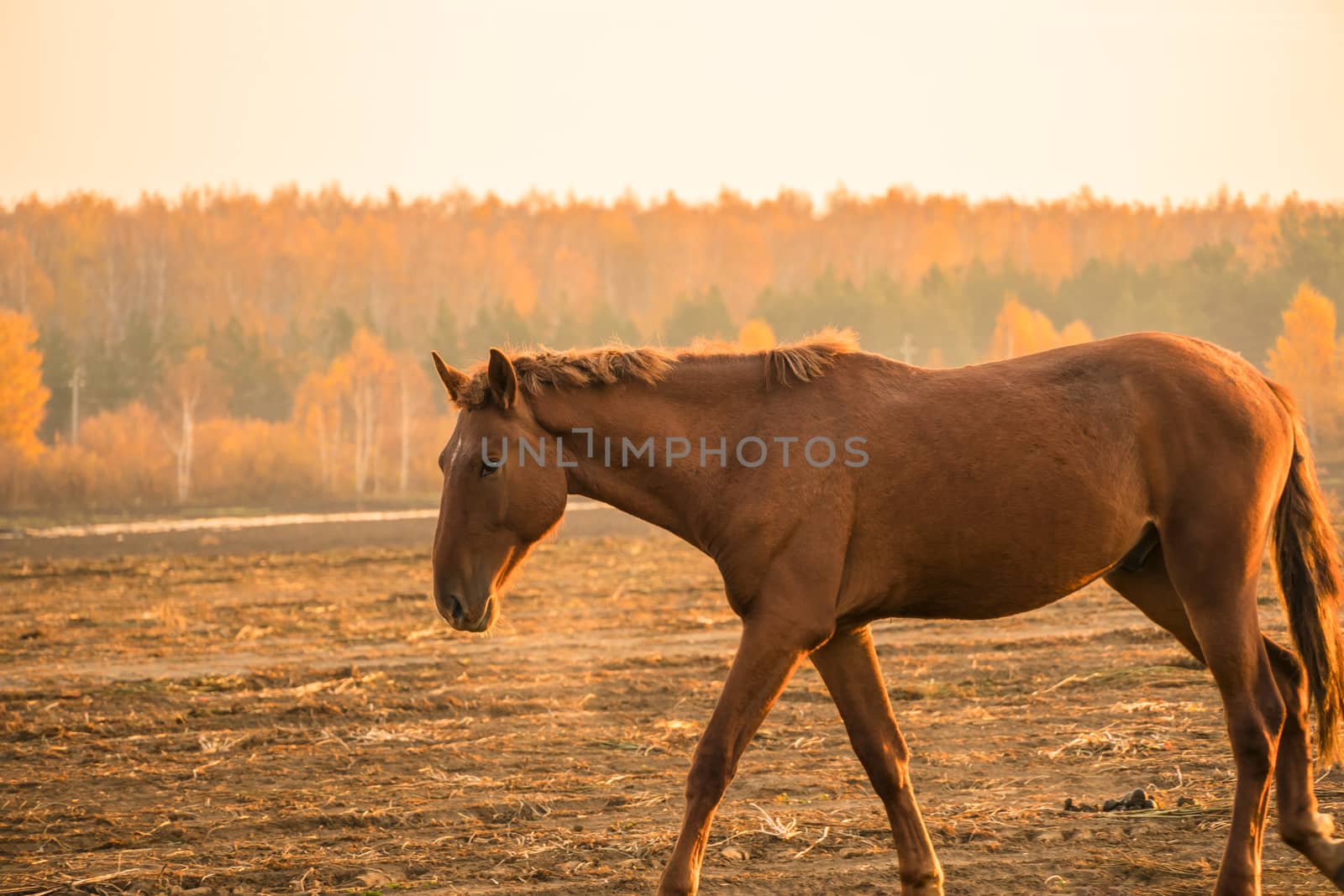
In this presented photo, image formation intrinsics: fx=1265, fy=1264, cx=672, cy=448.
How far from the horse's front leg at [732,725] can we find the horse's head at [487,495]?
115cm

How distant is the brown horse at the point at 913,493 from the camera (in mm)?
5117

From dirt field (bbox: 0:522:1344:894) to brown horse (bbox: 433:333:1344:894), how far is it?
0.82 meters

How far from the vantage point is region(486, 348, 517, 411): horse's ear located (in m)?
5.29

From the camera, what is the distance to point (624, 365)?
5539mm

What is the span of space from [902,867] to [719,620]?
9.51 metres

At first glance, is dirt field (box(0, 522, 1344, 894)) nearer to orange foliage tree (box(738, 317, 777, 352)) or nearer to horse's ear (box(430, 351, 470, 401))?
horse's ear (box(430, 351, 470, 401))

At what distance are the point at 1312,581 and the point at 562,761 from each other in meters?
4.52

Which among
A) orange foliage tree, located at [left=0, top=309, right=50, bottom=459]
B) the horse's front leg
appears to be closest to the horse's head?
the horse's front leg

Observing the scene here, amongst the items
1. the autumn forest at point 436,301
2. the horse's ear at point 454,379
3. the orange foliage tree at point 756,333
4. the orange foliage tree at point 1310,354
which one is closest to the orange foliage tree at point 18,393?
the autumn forest at point 436,301

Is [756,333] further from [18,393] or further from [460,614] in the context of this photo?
[460,614]

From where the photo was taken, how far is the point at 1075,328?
7319 cm

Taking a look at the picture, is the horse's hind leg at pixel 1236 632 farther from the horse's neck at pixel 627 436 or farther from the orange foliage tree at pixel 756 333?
the orange foliage tree at pixel 756 333

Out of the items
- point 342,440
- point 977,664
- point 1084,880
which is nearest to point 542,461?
point 1084,880

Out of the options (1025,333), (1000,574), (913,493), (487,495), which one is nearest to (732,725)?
(913,493)
